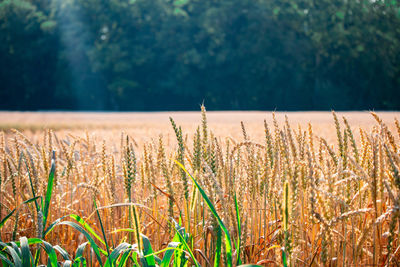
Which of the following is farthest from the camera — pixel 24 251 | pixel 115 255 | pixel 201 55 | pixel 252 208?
pixel 201 55

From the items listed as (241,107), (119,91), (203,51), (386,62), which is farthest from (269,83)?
(119,91)

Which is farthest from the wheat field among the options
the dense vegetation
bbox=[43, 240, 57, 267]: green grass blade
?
the dense vegetation

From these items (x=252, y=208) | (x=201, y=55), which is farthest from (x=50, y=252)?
(x=201, y=55)

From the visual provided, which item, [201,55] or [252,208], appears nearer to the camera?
[252,208]

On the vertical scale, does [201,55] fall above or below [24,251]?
above

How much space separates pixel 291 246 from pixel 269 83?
30144 millimetres

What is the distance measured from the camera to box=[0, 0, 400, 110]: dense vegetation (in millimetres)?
30156

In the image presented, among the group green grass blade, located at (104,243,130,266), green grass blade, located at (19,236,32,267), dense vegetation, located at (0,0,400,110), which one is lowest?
green grass blade, located at (104,243,130,266)

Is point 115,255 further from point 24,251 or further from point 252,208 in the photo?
point 252,208

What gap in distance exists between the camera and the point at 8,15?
113ft

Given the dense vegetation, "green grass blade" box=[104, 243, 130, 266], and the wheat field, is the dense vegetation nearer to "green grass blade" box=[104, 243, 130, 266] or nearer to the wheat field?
the wheat field

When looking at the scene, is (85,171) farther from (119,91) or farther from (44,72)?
(44,72)

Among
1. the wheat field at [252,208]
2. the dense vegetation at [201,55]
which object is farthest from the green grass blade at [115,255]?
the dense vegetation at [201,55]

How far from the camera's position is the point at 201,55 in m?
31.3
